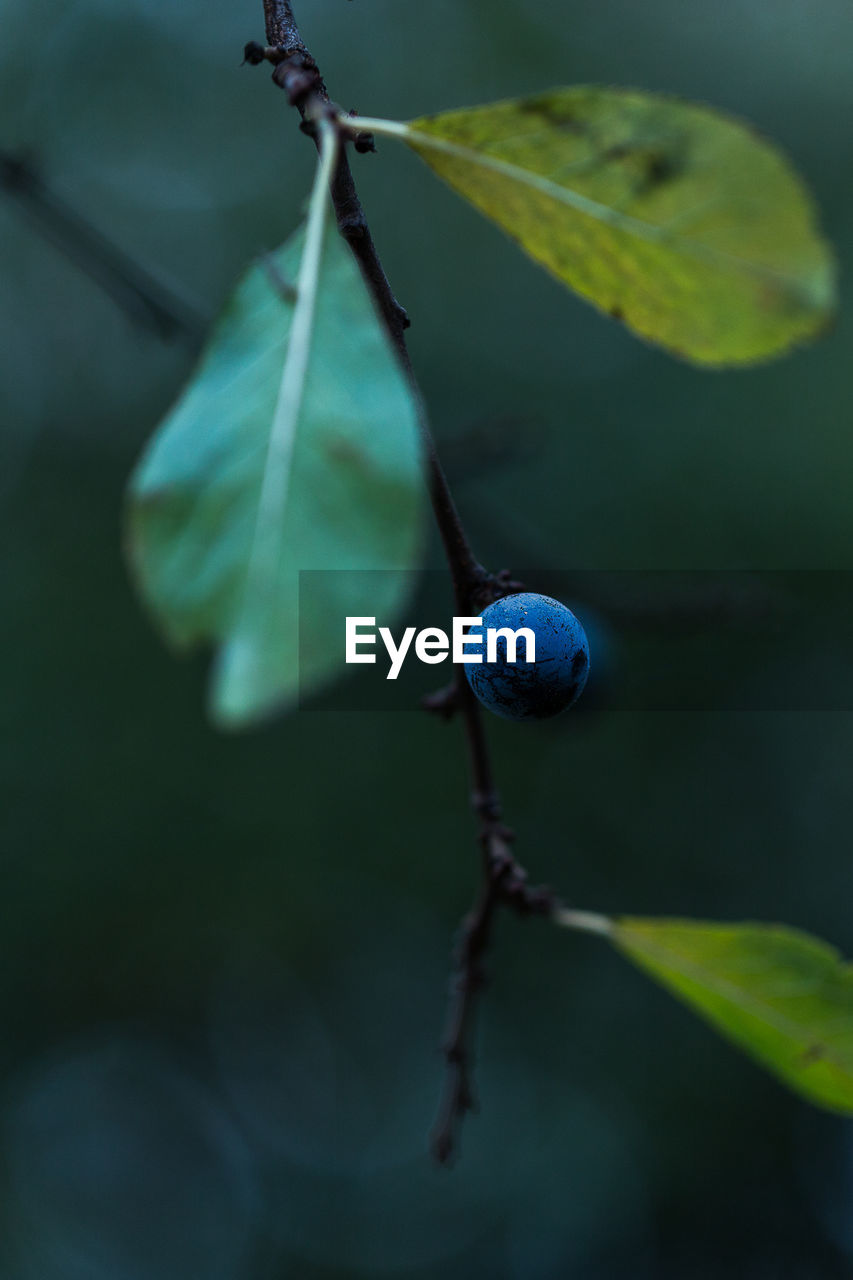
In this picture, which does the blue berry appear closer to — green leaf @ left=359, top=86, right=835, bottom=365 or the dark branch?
green leaf @ left=359, top=86, right=835, bottom=365

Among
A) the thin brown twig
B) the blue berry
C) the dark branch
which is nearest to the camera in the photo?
the thin brown twig

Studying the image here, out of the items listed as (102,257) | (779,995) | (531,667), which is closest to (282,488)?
(531,667)

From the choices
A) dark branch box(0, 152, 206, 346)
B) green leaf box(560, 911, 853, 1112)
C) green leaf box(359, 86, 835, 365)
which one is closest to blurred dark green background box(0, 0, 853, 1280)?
dark branch box(0, 152, 206, 346)

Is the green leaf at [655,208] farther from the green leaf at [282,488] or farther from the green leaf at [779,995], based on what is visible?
the green leaf at [779,995]

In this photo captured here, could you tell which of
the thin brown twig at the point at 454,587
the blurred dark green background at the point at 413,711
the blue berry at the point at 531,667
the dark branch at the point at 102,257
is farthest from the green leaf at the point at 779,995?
the blurred dark green background at the point at 413,711

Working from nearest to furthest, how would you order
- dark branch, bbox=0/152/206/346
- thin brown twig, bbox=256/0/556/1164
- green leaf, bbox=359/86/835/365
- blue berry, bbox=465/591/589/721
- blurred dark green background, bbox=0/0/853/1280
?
green leaf, bbox=359/86/835/365 → thin brown twig, bbox=256/0/556/1164 → blue berry, bbox=465/591/589/721 → dark branch, bbox=0/152/206/346 → blurred dark green background, bbox=0/0/853/1280

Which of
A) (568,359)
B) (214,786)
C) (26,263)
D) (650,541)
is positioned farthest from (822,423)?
(26,263)

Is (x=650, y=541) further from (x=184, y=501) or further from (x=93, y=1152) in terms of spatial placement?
(x=93, y=1152)
